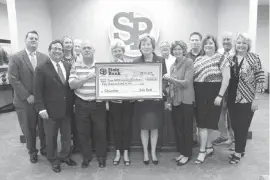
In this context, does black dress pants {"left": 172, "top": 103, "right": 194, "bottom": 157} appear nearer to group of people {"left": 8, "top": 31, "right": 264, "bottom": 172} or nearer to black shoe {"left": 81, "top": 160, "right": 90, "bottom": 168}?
group of people {"left": 8, "top": 31, "right": 264, "bottom": 172}

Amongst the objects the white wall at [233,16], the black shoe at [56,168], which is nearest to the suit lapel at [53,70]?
the black shoe at [56,168]

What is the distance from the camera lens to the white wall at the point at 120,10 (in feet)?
15.6

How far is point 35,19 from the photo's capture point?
4.36 meters

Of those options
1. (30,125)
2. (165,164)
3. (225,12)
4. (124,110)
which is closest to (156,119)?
(124,110)

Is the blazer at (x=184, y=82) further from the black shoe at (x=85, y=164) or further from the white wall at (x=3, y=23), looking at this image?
the white wall at (x=3, y=23)

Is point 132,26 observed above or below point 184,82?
above

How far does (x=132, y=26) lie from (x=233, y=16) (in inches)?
73.0

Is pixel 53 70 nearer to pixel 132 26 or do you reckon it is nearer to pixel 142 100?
pixel 142 100

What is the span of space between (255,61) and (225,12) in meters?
Answer: 2.38

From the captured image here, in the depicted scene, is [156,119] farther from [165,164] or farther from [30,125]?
[30,125]

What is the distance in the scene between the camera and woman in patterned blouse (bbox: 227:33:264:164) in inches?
97.7

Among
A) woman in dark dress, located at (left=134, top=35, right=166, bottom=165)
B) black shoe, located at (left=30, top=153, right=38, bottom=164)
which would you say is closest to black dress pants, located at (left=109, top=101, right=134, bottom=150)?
woman in dark dress, located at (left=134, top=35, right=166, bottom=165)

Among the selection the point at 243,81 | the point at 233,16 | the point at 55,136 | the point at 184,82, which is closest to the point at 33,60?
the point at 55,136

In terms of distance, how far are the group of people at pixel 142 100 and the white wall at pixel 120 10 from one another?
223 centimetres
